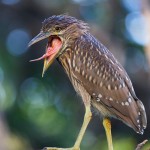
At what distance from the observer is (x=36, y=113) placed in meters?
16.2

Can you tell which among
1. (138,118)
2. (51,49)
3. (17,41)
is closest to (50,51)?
(51,49)

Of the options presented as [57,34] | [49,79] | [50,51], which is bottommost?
[49,79]

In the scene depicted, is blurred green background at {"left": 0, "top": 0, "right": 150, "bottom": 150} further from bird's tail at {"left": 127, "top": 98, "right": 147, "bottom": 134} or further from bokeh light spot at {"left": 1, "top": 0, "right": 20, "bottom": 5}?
bird's tail at {"left": 127, "top": 98, "right": 147, "bottom": 134}

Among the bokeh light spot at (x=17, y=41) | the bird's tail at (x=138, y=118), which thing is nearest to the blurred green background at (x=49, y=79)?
the bokeh light spot at (x=17, y=41)

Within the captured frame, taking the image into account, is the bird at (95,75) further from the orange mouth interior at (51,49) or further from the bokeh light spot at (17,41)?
the bokeh light spot at (17,41)

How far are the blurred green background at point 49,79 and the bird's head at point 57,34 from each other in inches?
242

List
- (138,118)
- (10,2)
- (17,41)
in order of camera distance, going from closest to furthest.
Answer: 1. (138,118)
2. (10,2)
3. (17,41)

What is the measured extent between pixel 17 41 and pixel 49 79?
2152 millimetres

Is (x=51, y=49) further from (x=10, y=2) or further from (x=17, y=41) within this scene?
(x=17, y=41)

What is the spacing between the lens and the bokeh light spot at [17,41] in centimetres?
1644

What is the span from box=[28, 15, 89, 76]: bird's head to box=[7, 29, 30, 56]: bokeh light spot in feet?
31.1

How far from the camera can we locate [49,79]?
16.3 m

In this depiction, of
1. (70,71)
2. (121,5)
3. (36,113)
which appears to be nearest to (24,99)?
(36,113)

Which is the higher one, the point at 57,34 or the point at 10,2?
the point at 57,34
